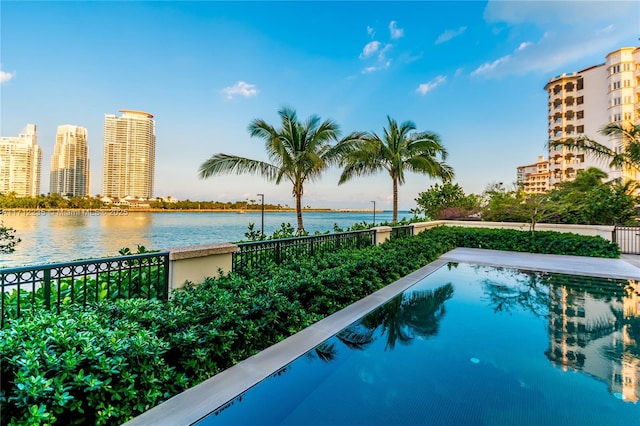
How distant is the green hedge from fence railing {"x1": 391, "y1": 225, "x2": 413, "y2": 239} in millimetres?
5922

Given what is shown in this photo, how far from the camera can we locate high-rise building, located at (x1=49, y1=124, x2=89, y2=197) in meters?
20.5

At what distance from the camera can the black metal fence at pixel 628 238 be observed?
39.8 ft

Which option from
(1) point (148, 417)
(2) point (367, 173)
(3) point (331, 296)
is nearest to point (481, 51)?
(2) point (367, 173)

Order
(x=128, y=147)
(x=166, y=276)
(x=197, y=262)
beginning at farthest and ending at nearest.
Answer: (x=128, y=147) < (x=197, y=262) < (x=166, y=276)

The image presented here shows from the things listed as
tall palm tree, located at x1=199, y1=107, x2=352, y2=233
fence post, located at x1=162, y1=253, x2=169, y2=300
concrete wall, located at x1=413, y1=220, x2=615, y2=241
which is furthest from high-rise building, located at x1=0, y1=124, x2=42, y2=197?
concrete wall, located at x1=413, y1=220, x2=615, y2=241

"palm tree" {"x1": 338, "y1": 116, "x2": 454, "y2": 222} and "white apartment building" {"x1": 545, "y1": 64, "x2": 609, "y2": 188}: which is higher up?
"white apartment building" {"x1": 545, "y1": 64, "x2": 609, "y2": 188}

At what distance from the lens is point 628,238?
12.3 meters

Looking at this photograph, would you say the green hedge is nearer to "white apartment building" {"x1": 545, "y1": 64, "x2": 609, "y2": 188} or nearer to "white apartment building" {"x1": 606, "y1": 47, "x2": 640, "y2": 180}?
"white apartment building" {"x1": 606, "y1": 47, "x2": 640, "y2": 180}

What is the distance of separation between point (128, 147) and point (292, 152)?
1895 cm

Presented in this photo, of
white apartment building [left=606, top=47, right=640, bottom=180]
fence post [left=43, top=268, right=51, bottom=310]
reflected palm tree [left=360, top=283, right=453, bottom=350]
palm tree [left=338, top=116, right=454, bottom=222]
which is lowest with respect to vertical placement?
reflected palm tree [left=360, top=283, right=453, bottom=350]

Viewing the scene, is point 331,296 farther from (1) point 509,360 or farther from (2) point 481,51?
(2) point 481,51

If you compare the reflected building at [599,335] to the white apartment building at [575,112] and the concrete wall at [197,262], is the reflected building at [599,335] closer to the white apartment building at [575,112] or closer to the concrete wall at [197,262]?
the concrete wall at [197,262]

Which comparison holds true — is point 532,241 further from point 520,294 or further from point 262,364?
point 262,364

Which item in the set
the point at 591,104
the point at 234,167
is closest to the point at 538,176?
the point at 591,104
